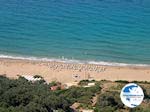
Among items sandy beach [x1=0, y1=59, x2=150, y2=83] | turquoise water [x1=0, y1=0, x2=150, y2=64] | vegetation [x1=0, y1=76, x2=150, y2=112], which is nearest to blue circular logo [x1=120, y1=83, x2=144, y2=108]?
vegetation [x1=0, y1=76, x2=150, y2=112]

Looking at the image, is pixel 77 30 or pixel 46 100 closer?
pixel 46 100

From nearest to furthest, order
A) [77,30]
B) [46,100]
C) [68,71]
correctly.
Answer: [46,100] → [68,71] → [77,30]

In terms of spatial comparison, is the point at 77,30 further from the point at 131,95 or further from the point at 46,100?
the point at 131,95

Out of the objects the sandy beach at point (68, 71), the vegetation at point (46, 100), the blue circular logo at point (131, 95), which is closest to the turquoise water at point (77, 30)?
the sandy beach at point (68, 71)

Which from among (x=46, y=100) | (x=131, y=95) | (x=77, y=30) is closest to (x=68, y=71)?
(x=77, y=30)

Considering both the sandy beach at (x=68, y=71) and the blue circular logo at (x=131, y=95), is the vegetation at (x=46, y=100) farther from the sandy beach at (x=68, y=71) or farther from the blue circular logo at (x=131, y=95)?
the sandy beach at (x=68, y=71)

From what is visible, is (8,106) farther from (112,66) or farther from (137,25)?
(137,25)

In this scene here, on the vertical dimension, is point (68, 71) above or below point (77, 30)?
below

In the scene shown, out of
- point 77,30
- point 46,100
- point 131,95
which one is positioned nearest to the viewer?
Result: point 131,95
